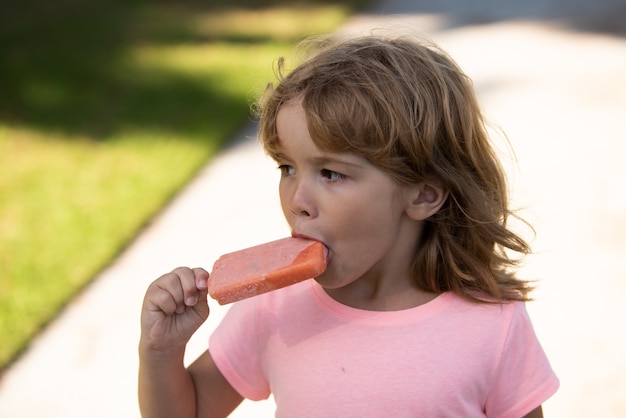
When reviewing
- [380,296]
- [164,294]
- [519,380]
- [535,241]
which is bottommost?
[535,241]

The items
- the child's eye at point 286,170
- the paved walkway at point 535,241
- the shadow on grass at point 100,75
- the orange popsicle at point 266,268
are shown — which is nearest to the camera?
the orange popsicle at point 266,268

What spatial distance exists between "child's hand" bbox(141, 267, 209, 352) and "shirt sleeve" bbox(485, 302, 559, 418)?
0.77m

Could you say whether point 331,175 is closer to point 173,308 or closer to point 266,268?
point 266,268

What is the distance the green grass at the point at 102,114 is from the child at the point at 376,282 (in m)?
0.66

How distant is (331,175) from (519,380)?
0.71m

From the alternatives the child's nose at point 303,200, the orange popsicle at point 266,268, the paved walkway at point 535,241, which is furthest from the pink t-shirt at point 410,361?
the paved walkway at point 535,241

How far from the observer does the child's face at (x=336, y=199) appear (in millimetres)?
2203

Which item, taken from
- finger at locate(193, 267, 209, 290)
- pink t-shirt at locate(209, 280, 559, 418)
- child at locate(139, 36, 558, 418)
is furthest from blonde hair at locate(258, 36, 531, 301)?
finger at locate(193, 267, 209, 290)

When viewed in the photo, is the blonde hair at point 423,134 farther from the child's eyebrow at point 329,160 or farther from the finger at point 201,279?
the finger at point 201,279

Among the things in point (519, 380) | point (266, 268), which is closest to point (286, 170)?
point (266, 268)

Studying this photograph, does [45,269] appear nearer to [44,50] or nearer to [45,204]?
[45,204]

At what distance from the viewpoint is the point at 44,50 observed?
8.85 m

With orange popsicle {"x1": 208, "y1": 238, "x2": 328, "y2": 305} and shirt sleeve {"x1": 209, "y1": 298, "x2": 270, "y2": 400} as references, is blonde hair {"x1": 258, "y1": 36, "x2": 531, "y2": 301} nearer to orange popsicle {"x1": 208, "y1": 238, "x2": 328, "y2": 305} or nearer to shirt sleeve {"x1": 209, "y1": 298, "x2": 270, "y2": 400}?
orange popsicle {"x1": 208, "y1": 238, "x2": 328, "y2": 305}

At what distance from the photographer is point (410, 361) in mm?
2320
